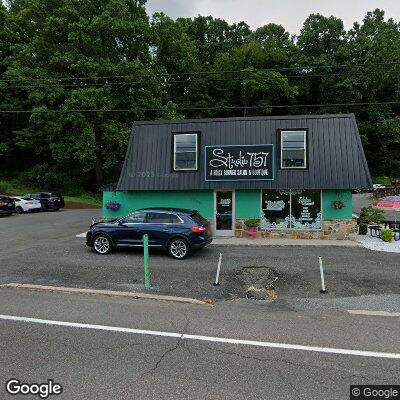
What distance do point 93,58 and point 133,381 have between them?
37252 millimetres

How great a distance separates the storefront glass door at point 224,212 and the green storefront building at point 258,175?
45 millimetres

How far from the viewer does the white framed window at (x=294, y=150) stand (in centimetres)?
1698

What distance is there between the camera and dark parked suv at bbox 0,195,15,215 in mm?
25406

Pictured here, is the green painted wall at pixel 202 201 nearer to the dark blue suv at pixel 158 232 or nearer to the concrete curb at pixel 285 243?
the concrete curb at pixel 285 243

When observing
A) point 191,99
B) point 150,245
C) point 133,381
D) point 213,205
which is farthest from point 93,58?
point 133,381

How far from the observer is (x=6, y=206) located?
2572cm

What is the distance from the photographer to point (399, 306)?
25.9 ft

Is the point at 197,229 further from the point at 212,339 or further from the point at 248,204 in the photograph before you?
the point at 212,339

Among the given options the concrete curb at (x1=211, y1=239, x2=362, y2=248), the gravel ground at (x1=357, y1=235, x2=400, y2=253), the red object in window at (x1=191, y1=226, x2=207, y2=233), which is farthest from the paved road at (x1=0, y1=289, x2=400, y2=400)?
the gravel ground at (x1=357, y1=235, x2=400, y2=253)

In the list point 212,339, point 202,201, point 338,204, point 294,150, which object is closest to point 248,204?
point 202,201

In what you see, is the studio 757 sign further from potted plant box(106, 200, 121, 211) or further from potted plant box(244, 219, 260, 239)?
potted plant box(106, 200, 121, 211)

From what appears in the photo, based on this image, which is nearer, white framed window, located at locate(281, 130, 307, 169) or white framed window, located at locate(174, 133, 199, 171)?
white framed window, located at locate(281, 130, 307, 169)

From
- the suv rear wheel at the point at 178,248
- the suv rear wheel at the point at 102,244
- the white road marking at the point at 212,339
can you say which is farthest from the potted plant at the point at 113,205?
the white road marking at the point at 212,339

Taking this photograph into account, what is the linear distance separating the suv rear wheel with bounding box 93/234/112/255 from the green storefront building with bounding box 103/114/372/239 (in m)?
4.51
